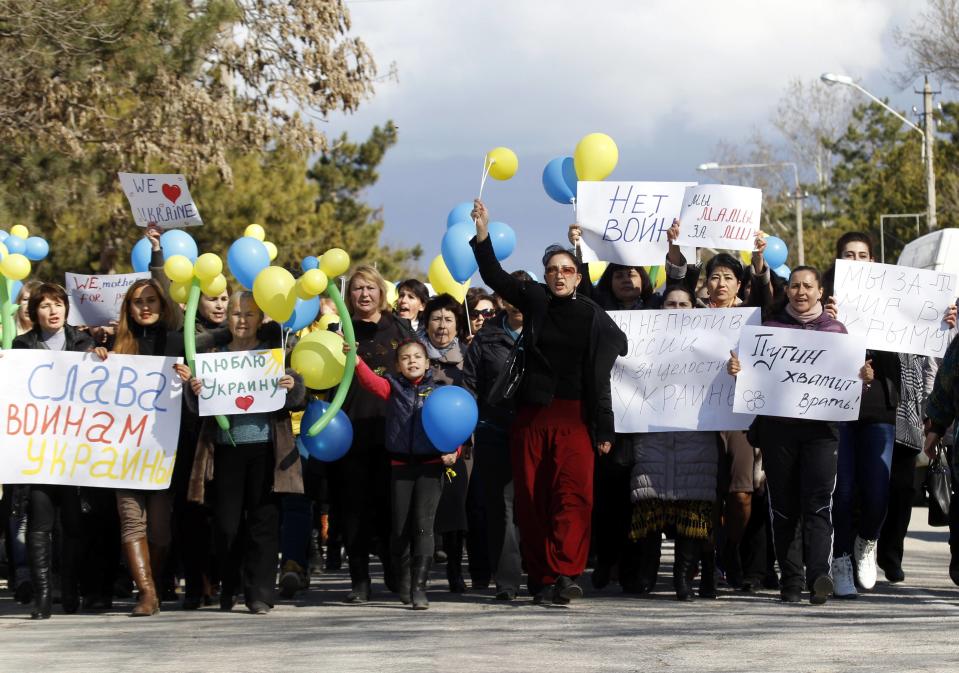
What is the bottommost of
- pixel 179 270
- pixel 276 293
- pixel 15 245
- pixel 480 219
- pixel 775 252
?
pixel 276 293

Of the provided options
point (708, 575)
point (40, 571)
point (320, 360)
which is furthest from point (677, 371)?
point (40, 571)

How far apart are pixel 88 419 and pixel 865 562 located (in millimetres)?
4700

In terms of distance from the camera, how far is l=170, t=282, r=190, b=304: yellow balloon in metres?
10.3

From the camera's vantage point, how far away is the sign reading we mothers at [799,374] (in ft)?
32.7

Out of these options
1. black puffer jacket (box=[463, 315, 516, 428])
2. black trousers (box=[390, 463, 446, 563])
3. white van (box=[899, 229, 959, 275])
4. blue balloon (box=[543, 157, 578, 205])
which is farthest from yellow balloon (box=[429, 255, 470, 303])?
white van (box=[899, 229, 959, 275])

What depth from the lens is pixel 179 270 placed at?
9.98 meters

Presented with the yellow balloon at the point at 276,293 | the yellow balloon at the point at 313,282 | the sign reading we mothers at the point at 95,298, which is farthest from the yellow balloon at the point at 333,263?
the sign reading we mothers at the point at 95,298

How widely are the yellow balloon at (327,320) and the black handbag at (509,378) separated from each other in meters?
2.69

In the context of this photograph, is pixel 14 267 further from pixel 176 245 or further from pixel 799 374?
pixel 799 374

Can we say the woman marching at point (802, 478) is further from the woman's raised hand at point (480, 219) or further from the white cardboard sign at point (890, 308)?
the woman's raised hand at point (480, 219)

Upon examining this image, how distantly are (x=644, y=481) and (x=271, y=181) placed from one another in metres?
25.0

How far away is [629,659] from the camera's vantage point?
7492mm

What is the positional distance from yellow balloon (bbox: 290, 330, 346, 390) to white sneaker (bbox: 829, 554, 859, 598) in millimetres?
3097

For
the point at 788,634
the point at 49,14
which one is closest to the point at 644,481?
the point at 788,634
